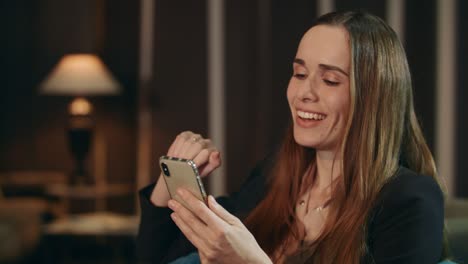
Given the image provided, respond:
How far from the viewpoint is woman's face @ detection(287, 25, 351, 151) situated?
145cm

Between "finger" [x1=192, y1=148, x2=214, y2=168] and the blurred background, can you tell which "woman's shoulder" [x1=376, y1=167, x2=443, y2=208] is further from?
the blurred background

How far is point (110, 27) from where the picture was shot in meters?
4.70

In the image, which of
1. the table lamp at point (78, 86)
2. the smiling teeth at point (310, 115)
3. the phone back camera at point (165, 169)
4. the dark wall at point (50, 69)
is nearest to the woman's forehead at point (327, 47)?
the smiling teeth at point (310, 115)

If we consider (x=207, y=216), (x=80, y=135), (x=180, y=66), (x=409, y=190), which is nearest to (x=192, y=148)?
(x=207, y=216)

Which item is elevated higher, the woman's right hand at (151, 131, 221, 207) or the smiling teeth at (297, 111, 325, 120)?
the smiling teeth at (297, 111, 325, 120)

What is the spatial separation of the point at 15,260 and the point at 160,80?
134cm

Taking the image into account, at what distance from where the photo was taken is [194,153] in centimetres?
159

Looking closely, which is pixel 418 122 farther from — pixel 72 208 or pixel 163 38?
pixel 72 208

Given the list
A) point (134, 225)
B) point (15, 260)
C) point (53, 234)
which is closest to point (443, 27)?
point (134, 225)

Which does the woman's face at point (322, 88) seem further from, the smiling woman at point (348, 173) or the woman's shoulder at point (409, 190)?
the woman's shoulder at point (409, 190)

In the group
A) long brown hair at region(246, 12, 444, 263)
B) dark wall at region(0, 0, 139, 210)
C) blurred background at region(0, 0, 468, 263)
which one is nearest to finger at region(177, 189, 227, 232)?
long brown hair at region(246, 12, 444, 263)

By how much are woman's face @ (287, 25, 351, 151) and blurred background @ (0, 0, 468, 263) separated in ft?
8.09

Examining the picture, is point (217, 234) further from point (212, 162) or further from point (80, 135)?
point (80, 135)

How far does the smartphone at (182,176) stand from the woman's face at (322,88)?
26 centimetres
